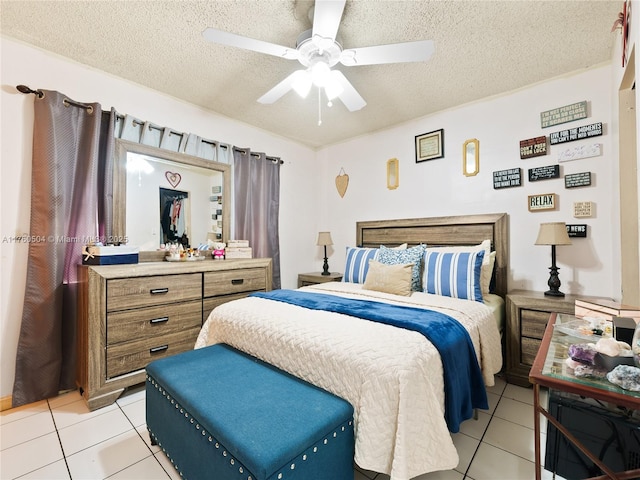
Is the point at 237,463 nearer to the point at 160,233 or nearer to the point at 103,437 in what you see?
the point at 103,437

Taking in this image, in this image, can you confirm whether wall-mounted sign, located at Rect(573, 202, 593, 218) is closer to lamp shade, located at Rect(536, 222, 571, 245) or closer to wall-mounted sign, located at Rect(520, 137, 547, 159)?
lamp shade, located at Rect(536, 222, 571, 245)

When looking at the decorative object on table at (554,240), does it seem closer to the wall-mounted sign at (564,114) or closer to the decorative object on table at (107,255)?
the wall-mounted sign at (564,114)

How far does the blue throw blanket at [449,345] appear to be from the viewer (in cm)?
135

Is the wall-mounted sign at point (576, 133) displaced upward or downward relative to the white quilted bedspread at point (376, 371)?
upward

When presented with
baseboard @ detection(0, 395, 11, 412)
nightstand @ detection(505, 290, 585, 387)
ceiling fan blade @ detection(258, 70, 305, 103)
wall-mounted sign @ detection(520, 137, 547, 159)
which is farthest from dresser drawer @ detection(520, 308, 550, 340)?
baseboard @ detection(0, 395, 11, 412)

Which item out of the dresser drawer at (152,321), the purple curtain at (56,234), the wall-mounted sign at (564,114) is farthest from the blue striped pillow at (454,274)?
the purple curtain at (56,234)

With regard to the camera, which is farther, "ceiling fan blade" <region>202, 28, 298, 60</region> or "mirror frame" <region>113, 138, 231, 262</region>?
"mirror frame" <region>113, 138, 231, 262</region>

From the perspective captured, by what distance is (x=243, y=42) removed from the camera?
1.66m

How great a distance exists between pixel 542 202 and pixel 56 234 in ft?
12.7

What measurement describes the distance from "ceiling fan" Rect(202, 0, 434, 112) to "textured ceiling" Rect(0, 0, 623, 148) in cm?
23

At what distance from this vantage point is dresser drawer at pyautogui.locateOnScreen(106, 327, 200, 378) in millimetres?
2053

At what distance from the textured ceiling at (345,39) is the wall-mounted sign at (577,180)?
2.82 feet

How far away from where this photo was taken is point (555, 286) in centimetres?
229

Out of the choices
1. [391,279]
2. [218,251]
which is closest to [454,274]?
[391,279]
